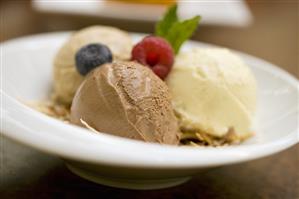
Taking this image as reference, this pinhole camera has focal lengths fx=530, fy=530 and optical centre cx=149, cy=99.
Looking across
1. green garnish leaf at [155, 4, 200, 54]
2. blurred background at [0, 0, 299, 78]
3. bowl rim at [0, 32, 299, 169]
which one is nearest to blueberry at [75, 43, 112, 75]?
green garnish leaf at [155, 4, 200, 54]

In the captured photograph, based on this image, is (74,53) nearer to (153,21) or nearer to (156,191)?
(156,191)

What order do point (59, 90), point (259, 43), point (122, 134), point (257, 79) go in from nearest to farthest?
point (122, 134) < point (59, 90) < point (257, 79) < point (259, 43)

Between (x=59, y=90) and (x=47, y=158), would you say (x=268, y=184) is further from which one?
(x=59, y=90)

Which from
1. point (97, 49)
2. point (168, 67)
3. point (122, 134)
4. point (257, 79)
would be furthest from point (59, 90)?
point (257, 79)

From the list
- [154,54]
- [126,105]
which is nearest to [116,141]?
[126,105]

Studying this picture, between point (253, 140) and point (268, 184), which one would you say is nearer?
point (268, 184)

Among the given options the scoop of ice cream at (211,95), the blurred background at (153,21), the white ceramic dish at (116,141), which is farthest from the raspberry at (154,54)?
the blurred background at (153,21)

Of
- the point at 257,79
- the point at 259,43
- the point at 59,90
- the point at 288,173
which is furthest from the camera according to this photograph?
the point at 259,43
